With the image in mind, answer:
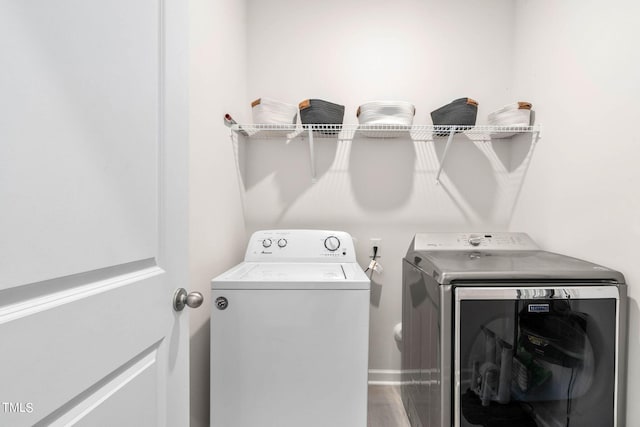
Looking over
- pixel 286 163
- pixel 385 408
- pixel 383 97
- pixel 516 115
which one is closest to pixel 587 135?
pixel 516 115

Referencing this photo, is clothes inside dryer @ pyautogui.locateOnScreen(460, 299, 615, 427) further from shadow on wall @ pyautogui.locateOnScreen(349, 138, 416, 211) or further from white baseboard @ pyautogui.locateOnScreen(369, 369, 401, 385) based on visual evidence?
shadow on wall @ pyautogui.locateOnScreen(349, 138, 416, 211)

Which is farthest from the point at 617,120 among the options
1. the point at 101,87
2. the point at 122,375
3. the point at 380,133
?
the point at 122,375

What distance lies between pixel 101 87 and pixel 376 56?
1708 millimetres

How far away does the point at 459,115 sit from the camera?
1.59 meters

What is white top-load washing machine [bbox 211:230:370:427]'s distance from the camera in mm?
1177

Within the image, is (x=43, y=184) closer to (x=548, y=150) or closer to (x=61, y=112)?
(x=61, y=112)

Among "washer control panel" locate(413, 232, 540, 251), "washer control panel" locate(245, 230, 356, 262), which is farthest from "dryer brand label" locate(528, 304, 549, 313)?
"washer control panel" locate(245, 230, 356, 262)

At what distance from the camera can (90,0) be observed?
1.73 ft

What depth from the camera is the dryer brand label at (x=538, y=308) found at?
1.10 meters

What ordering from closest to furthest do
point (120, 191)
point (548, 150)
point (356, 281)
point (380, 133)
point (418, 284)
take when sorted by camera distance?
point (120, 191)
point (356, 281)
point (418, 284)
point (548, 150)
point (380, 133)

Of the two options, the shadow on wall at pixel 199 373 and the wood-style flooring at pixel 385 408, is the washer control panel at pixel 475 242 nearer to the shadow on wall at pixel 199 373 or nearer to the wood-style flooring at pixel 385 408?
the wood-style flooring at pixel 385 408

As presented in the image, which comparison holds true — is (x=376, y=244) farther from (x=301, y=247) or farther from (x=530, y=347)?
(x=530, y=347)

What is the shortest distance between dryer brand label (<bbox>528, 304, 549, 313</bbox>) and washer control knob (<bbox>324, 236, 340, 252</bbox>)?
896 millimetres

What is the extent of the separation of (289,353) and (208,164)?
895 millimetres
